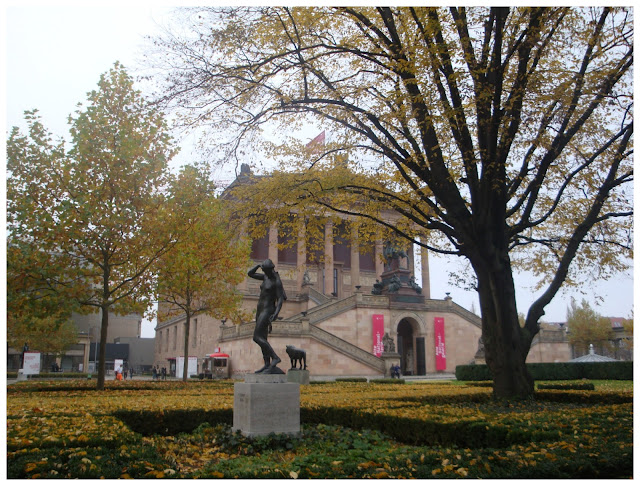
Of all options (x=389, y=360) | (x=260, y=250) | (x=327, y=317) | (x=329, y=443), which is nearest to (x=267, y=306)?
(x=329, y=443)

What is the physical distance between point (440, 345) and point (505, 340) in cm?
3358

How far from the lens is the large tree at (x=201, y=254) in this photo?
2106 centimetres

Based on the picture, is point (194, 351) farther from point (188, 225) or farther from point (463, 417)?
point (463, 417)

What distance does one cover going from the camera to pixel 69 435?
24.1 ft

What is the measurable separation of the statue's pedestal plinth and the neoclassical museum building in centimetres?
2491

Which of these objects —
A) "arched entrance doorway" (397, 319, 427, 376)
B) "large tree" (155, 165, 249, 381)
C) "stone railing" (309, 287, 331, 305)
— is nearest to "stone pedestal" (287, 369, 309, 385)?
"large tree" (155, 165, 249, 381)

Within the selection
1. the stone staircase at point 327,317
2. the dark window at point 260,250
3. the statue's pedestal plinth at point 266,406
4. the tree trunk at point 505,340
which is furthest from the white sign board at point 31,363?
the tree trunk at point 505,340

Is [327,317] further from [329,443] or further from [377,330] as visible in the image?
[329,443]

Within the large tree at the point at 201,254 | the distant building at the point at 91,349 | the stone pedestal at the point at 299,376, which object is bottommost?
the distant building at the point at 91,349

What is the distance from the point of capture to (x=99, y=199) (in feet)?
62.0

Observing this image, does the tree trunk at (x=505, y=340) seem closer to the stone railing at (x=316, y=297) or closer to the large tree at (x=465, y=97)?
the large tree at (x=465, y=97)

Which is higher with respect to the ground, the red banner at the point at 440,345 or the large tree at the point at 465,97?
the large tree at the point at 465,97

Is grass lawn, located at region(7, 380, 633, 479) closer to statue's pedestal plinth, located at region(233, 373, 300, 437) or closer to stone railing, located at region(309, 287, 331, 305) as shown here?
statue's pedestal plinth, located at region(233, 373, 300, 437)

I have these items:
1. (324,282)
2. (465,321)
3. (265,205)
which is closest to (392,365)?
(465,321)
